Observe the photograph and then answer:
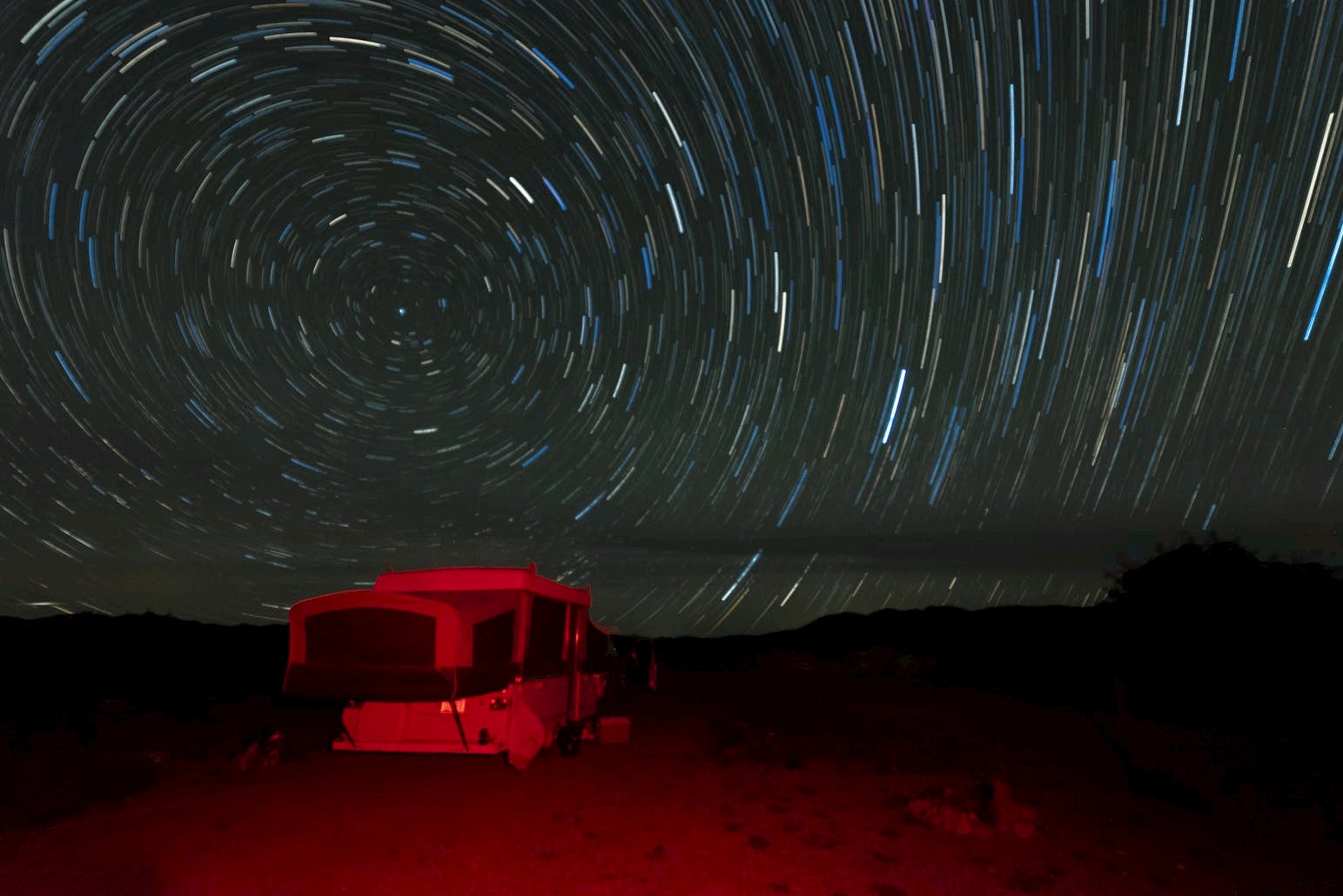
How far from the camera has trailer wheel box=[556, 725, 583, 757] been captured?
10.4 metres

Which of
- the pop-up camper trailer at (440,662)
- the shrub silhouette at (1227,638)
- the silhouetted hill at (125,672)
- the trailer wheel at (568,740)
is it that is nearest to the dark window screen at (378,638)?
the pop-up camper trailer at (440,662)

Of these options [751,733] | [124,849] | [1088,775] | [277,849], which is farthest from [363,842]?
[1088,775]

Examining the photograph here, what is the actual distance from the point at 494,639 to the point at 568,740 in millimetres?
2102

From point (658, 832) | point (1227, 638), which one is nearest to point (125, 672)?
point (658, 832)

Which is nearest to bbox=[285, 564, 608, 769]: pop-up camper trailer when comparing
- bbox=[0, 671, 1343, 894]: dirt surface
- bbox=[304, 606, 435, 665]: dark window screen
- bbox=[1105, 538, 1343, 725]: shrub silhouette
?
bbox=[304, 606, 435, 665]: dark window screen

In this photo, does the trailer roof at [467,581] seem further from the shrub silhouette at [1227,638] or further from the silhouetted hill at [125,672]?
the shrub silhouette at [1227,638]

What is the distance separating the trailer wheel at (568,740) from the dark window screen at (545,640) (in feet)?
2.27

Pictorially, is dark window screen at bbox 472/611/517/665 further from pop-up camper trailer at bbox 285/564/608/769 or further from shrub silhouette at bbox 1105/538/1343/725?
shrub silhouette at bbox 1105/538/1343/725

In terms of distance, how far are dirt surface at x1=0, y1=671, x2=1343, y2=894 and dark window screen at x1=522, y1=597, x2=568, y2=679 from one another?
3.62 feet

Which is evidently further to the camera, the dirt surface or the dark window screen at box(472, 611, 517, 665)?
the dark window screen at box(472, 611, 517, 665)

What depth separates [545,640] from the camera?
10258mm

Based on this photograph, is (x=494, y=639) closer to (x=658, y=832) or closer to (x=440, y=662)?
(x=440, y=662)

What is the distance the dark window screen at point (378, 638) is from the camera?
875 centimetres

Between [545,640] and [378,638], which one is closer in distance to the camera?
[378,638]
